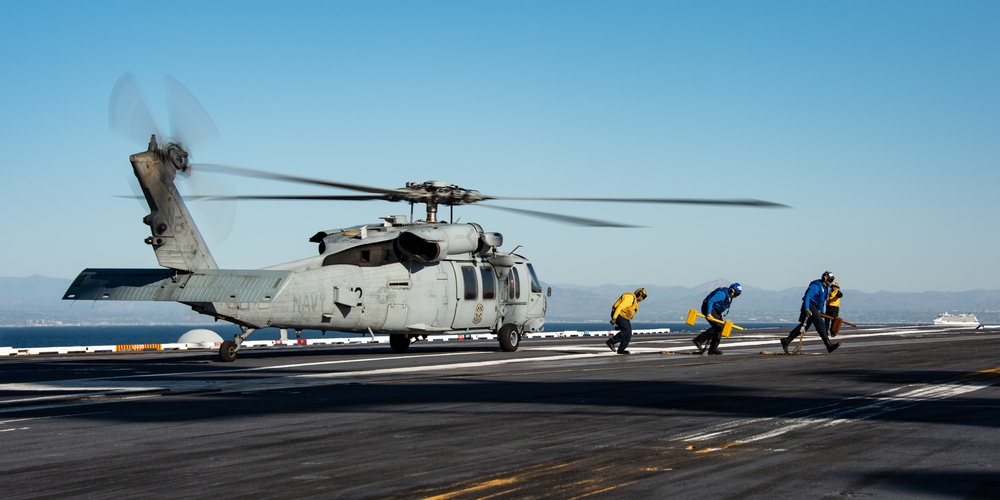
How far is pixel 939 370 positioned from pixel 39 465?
57.6 ft

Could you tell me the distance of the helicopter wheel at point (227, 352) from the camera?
26.8 meters

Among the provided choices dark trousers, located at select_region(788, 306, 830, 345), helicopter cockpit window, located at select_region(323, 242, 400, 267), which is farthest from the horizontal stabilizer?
dark trousers, located at select_region(788, 306, 830, 345)

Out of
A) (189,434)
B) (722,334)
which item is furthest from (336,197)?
(189,434)

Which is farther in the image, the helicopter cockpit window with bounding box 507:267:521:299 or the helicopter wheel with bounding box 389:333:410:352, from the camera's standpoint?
the helicopter cockpit window with bounding box 507:267:521:299

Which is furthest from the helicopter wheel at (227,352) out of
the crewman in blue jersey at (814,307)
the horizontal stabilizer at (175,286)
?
the crewman in blue jersey at (814,307)

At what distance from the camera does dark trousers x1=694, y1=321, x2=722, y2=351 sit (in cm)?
2801

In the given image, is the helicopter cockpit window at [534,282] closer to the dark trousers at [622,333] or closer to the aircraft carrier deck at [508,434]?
the dark trousers at [622,333]

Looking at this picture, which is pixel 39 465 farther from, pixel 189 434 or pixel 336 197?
pixel 336 197

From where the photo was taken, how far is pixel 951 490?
7602mm

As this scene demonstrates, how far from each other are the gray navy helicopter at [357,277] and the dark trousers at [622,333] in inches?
142

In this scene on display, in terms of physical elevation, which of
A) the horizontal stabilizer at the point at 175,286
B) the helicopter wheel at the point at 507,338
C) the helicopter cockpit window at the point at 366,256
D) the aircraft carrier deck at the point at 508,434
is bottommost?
the aircraft carrier deck at the point at 508,434

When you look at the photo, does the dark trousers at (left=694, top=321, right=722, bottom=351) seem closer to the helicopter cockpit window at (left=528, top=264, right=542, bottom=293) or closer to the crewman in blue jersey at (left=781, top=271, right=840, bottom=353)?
the crewman in blue jersey at (left=781, top=271, right=840, bottom=353)

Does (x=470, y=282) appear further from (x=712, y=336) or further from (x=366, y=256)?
(x=712, y=336)

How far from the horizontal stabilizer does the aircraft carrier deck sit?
3804 millimetres
